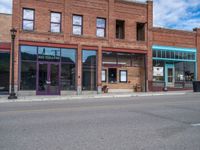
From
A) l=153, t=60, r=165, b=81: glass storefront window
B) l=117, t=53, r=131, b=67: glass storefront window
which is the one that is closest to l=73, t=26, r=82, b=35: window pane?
l=117, t=53, r=131, b=67: glass storefront window

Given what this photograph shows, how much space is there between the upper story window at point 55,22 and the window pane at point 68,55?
2062mm

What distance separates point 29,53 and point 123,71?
10.1 m

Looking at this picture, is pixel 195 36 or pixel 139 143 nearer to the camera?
pixel 139 143

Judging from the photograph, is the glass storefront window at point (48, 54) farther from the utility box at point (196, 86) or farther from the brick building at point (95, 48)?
the utility box at point (196, 86)

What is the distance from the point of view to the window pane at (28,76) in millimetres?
23172

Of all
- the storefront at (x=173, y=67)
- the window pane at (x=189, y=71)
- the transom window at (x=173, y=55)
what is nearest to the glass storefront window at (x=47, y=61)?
the storefront at (x=173, y=67)

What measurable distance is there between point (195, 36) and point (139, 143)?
28.0 meters

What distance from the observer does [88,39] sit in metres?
25.7

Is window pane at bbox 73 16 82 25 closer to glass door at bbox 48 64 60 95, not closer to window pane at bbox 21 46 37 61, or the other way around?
glass door at bbox 48 64 60 95

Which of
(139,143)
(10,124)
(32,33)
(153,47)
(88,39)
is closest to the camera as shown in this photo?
(139,143)

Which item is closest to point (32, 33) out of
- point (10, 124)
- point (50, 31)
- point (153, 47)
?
point (50, 31)

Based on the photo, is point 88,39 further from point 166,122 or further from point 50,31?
point 166,122

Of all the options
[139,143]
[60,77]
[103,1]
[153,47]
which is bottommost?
[139,143]

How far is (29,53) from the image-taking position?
76.9ft
